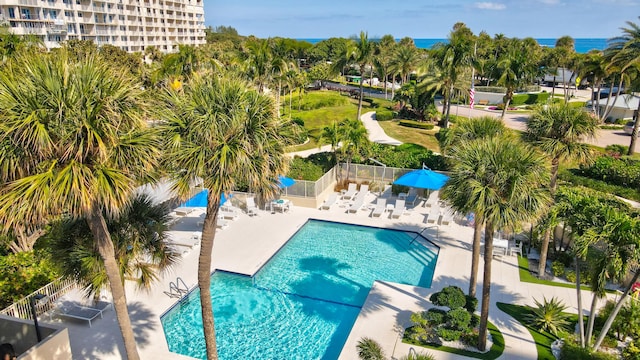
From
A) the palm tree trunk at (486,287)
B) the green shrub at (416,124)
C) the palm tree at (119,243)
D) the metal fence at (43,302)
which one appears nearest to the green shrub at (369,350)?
the palm tree trunk at (486,287)

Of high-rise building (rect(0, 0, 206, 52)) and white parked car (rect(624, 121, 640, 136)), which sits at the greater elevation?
high-rise building (rect(0, 0, 206, 52))

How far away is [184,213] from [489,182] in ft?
50.9

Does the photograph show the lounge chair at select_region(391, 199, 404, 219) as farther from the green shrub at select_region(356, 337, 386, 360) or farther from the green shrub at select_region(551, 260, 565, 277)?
the green shrub at select_region(356, 337, 386, 360)

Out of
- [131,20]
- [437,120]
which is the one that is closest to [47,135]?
[437,120]

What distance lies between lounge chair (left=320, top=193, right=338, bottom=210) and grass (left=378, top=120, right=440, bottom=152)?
12.1m

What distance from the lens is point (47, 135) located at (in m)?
6.61

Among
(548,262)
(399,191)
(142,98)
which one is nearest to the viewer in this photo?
(142,98)

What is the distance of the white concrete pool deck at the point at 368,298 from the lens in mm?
12469

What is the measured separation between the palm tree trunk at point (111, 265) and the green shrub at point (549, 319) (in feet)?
36.8

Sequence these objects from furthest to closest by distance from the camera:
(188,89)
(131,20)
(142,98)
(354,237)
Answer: (131,20), (354,237), (188,89), (142,98)

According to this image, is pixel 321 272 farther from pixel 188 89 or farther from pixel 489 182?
pixel 188 89

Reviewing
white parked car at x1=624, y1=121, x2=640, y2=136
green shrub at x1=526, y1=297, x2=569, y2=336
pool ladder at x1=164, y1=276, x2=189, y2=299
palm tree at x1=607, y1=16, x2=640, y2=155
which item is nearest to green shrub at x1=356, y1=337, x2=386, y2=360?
green shrub at x1=526, y1=297, x2=569, y2=336

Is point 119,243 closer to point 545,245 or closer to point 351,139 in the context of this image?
point 545,245

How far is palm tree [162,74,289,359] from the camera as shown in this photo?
8109 mm
